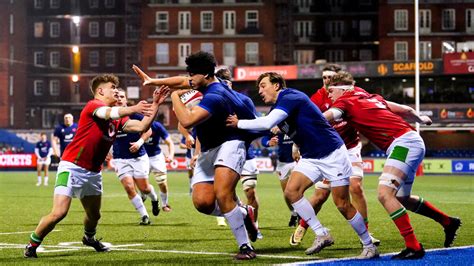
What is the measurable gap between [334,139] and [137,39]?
90.3 meters

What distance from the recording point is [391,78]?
74938 mm

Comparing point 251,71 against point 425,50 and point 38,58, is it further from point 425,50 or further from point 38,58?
point 38,58

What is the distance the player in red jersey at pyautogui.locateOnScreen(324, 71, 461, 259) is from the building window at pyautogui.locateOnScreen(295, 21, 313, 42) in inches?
3584

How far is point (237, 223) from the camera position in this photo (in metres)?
11.4

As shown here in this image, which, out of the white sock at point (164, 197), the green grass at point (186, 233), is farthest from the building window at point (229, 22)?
the white sock at point (164, 197)

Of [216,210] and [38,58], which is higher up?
[38,58]

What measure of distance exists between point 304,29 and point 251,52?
43.5ft

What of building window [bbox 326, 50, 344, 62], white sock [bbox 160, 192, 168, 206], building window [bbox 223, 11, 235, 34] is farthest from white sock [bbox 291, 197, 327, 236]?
building window [bbox 326, 50, 344, 62]

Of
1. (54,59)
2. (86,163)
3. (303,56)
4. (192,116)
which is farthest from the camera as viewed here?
(54,59)

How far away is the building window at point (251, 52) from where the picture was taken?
9106 centimetres

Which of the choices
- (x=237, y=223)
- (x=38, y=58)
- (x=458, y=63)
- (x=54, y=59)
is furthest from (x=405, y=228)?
(x=38, y=58)

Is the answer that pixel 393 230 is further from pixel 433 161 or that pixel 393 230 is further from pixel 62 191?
pixel 433 161

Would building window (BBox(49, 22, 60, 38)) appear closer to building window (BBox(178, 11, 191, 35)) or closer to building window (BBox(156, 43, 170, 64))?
building window (BBox(156, 43, 170, 64))

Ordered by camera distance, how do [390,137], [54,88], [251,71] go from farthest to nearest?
[54,88] < [251,71] < [390,137]
